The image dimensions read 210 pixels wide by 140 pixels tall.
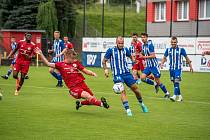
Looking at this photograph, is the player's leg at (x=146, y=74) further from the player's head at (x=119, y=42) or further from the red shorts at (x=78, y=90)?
the red shorts at (x=78, y=90)

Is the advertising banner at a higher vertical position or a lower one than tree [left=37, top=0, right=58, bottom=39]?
lower

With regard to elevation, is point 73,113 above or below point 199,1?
below

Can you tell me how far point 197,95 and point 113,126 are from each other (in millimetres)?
9576

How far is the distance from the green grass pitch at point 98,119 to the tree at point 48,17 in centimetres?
3664

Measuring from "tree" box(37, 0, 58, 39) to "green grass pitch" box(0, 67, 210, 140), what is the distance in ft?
120

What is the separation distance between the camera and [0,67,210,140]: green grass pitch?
11.9 meters

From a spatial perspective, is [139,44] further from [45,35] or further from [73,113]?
[45,35]

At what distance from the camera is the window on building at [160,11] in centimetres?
5353

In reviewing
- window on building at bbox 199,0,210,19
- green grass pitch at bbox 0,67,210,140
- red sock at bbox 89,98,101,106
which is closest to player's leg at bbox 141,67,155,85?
green grass pitch at bbox 0,67,210,140

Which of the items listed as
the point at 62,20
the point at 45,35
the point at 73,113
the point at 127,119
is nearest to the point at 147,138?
the point at 127,119

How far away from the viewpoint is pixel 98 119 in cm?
1446

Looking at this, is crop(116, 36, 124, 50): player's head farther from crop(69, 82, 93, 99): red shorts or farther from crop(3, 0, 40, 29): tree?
crop(3, 0, 40, 29): tree

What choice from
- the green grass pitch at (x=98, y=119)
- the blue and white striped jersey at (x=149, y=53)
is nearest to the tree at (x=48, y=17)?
the green grass pitch at (x=98, y=119)

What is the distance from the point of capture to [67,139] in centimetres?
1128
